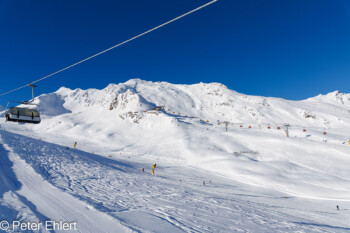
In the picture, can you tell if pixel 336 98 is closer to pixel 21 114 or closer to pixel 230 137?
pixel 230 137

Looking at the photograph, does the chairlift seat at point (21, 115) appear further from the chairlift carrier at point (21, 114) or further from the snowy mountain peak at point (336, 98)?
the snowy mountain peak at point (336, 98)

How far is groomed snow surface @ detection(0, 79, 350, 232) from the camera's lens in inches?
296

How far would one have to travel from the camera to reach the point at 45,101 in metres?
143

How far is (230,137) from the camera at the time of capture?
41.6 meters

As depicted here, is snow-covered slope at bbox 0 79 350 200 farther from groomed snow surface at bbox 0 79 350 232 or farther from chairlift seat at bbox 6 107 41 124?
chairlift seat at bbox 6 107 41 124

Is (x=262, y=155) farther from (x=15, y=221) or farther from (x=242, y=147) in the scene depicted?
(x=15, y=221)

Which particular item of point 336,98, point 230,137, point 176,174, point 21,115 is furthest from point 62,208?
point 336,98

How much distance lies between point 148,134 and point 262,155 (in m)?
29.1

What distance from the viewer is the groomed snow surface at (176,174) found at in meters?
7.51

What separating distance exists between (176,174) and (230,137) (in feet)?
75.2

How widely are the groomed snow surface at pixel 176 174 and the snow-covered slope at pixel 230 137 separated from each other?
0.69ft

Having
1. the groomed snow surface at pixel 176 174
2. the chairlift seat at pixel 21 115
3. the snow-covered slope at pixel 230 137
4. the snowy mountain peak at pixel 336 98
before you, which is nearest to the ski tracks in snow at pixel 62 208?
the groomed snow surface at pixel 176 174

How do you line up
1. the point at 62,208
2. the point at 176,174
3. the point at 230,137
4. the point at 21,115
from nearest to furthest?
the point at 62,208, the point at 21,115, the point at 176,174, the point at 230,137

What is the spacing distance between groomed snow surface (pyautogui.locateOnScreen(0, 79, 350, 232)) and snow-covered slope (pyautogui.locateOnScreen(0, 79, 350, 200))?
211 millimetres
